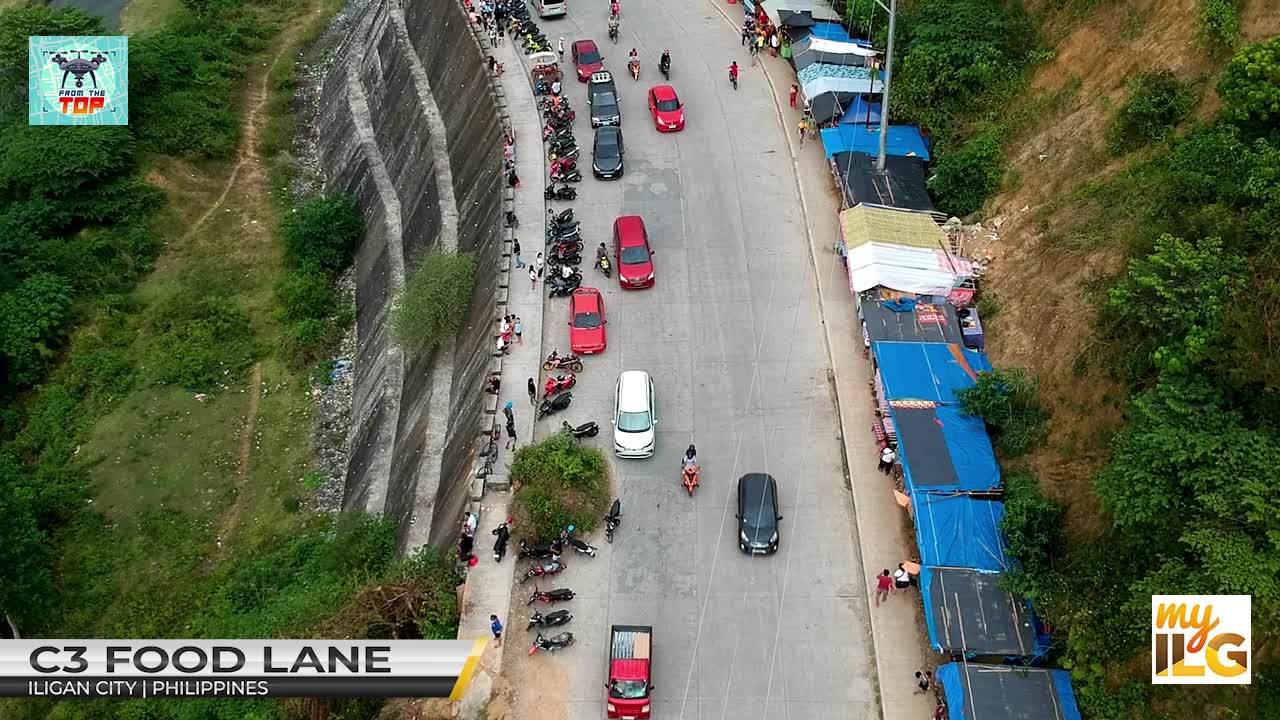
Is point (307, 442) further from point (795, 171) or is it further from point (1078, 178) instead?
point (1078, 178)

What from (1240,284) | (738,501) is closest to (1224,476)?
(1240,284)

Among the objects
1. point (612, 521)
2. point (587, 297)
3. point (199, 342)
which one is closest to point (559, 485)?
point (612, 521)

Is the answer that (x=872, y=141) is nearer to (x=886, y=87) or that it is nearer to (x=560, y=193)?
(x=886, y=87)

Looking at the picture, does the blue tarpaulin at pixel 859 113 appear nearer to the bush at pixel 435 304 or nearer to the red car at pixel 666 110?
the red car at pixel 666 110

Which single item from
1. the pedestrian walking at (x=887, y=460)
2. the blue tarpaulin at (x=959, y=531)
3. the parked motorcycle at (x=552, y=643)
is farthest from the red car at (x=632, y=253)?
the parked motorcycle at (x=552, y=643)

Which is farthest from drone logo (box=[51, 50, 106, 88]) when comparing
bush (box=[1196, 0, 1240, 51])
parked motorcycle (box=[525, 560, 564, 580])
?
bush (box=[1196, 0, 1240, 51])

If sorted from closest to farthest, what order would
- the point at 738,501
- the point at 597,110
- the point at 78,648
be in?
the point at 78,648 → the point at 738,501 → the point at 597,110

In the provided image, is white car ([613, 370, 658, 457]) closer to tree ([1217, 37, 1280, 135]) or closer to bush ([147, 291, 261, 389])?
tree ([1217, 37, 1280, 135])
